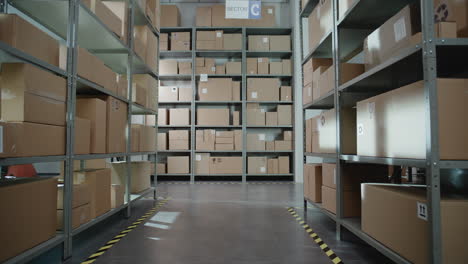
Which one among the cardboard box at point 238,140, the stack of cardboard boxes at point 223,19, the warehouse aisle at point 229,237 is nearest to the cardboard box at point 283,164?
the cardboard box at point 238,140

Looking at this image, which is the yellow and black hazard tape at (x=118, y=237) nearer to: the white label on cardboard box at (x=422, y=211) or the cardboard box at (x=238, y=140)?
the white label on cardboard box at (x=422, y=211)

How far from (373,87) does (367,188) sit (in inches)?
29.2

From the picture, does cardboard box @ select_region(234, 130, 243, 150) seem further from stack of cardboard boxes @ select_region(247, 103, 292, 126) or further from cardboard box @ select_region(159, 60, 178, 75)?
cardboard box @ select_region(159, 60, 178, 75)

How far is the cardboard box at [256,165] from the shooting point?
Result: 5859 mm

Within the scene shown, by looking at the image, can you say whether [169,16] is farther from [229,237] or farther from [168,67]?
[229,237]

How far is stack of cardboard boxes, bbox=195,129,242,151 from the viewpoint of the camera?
586cm

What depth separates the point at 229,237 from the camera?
229 cm

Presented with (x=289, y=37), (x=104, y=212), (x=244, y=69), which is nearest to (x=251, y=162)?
(x=244, y=69)

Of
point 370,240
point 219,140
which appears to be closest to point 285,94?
point 219,140

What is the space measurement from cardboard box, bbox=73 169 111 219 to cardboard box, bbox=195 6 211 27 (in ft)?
14.7

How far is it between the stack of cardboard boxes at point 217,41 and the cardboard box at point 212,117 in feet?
4.13

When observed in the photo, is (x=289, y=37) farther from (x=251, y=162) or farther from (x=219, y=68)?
(x=251, y=162)

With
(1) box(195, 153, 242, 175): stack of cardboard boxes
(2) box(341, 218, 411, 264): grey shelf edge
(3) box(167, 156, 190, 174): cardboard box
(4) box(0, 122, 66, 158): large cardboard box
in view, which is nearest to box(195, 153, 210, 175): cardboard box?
(1) box(195, 153, 242, 175): stack of cardboard boxes

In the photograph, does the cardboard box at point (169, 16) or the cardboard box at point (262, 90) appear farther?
the cardboard box at point (169, 16)
